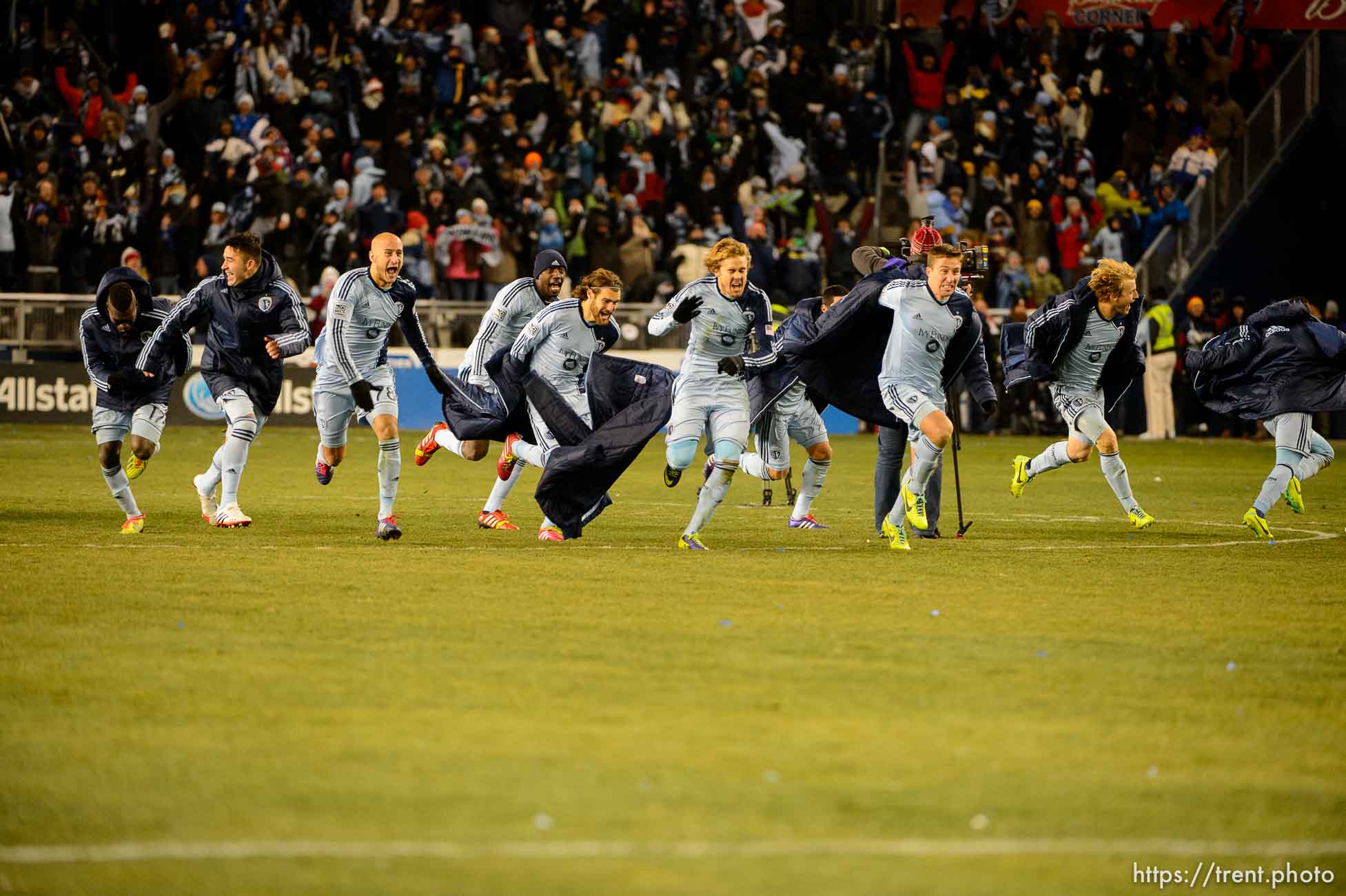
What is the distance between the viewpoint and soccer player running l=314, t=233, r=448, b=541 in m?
13.7

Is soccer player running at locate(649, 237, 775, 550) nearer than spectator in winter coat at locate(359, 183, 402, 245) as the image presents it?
Yes

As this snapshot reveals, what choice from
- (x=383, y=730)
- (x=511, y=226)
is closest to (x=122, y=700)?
(x=383, y=730)

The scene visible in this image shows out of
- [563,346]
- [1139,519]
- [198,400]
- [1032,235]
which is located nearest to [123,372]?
[563,346]

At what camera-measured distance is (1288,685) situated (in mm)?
8078

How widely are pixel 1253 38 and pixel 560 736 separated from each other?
29.8 metres

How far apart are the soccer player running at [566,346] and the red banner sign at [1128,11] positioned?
20.5 metres

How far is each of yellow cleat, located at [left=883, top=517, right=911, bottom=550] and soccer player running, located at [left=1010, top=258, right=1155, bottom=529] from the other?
6.92 ft

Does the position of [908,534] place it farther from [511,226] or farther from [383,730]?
[511,226]

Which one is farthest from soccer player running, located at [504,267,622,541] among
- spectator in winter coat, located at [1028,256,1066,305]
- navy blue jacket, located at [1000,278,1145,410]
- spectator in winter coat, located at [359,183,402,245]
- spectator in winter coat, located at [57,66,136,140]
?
spectator in winter coat, located at [57,66,136,140]

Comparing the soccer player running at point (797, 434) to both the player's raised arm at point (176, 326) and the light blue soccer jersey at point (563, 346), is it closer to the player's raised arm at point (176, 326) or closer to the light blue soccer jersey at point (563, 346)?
the light blue soccer jersey at point (563, 346)

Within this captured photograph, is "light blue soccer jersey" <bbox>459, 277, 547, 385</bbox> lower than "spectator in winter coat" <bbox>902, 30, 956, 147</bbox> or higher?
lower

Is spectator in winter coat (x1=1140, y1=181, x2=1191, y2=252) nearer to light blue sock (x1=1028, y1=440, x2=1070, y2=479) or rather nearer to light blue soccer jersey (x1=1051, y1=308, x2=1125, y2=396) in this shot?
light blue sock (x1=1028, y1=440, x2=1070, y2=479)

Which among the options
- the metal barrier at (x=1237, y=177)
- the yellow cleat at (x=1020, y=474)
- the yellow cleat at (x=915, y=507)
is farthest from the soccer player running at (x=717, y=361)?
→ the metal barrier at (x=1237, y=177)

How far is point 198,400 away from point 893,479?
15.5 m
